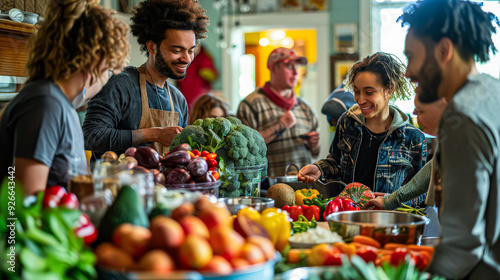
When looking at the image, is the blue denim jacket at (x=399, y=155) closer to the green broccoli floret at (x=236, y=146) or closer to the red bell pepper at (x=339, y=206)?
the red bell pepper at (x=339, y=206)

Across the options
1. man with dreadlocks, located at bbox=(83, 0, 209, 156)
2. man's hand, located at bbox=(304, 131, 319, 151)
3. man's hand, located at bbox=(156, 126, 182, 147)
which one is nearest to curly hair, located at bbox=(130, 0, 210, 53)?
man with dreadlocks, located at bbox=(83, 0, 209, 156)

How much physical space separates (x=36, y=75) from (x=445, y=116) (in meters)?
1.20

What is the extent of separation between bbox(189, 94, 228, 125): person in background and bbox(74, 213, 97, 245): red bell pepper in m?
2.88

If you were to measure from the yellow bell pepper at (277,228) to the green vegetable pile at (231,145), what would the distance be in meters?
0.65

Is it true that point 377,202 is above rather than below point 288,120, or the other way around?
below

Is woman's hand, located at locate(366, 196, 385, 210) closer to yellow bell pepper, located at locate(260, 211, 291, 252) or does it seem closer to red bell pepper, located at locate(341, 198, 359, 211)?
red bell pepper, located at locate(341, 198, 359, 211)

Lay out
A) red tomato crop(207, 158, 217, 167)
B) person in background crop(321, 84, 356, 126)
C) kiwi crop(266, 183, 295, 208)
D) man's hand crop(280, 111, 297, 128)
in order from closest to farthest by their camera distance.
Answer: red tomato crop(207, 158, 217, 167), kiwi crop(266, 183, 295, 208), person in background crop(321, 84, 356, 126), man's hand crop(280, 111, 297, 128)

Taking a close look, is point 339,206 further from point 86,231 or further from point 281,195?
point 86,231

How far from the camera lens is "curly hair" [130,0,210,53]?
274 cm

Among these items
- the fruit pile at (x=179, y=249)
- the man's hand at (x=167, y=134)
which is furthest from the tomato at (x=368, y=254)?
the man's hand at (x=167, y=134)

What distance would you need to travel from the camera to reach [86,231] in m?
1.15

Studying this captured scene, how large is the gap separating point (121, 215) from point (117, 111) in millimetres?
1561

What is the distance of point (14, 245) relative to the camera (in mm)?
1151

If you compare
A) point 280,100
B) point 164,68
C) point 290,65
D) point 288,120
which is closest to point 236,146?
point 164,68
